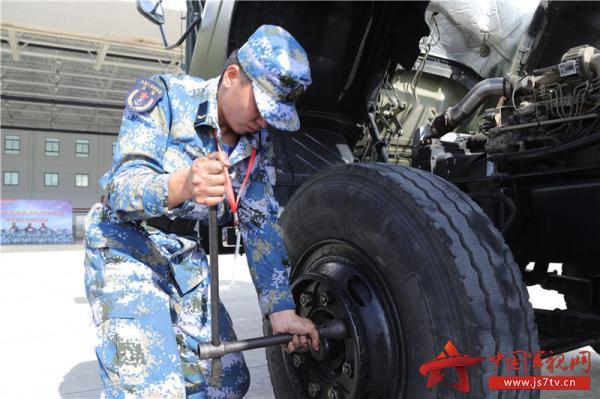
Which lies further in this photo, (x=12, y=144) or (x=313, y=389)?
(x=12, y=144)

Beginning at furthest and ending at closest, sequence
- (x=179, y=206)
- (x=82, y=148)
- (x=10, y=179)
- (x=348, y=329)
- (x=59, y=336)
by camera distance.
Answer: (x=82, y=148) < (x=10, y=179) < (x=59, y=336) < (x=348, y=329) < (x=179, y=206)

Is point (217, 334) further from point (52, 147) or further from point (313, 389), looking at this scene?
point (52, 147)

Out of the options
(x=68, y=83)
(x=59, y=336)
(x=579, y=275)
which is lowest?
(x=59, y=336)

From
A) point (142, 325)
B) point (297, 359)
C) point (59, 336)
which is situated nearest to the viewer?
point (142, 325)

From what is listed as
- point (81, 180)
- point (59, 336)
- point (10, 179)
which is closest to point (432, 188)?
point (59, 336)

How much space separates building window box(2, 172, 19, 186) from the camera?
1250 inches

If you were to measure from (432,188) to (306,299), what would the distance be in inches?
23.0

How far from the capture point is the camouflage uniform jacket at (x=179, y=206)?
1.56 m

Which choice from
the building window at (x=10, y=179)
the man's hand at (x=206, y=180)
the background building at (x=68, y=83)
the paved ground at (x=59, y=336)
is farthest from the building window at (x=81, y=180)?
the man's hand at (x=206, y=180)

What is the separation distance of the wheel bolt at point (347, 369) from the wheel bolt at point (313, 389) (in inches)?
6.4

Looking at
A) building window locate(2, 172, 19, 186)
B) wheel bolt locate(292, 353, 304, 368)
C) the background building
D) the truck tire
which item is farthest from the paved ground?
building window locate(2, 172, 19, 186)

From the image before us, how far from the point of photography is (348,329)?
179 cm

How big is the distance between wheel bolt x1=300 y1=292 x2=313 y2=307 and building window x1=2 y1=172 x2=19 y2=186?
110 ft

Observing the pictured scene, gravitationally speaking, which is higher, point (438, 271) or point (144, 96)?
point (144, 96)
